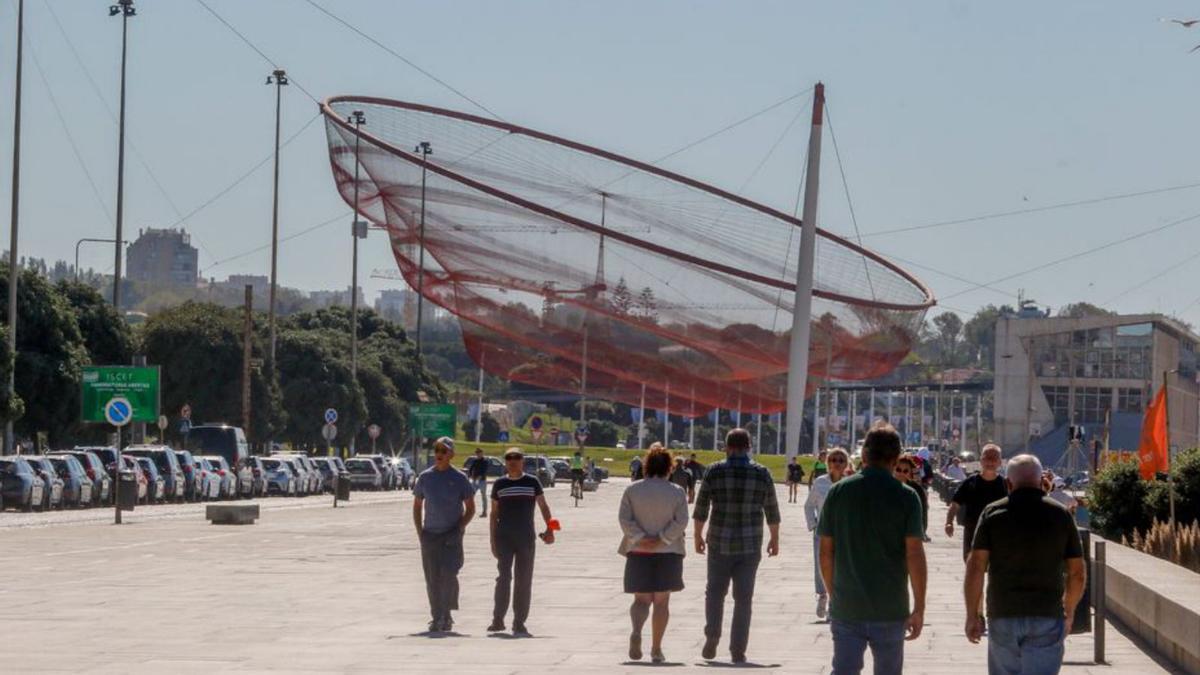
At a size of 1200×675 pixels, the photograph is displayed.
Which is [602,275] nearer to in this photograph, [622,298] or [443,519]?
[622,298]

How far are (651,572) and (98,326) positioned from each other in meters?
66.1

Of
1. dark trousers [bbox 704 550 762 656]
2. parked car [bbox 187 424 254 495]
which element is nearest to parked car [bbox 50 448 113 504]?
parked car [bbox 187 424 254 495]

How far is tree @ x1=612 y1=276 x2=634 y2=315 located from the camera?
113m

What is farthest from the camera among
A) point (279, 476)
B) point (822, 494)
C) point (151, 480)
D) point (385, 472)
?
point (385, 472)

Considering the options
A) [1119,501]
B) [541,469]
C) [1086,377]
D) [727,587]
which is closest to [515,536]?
[727,587]

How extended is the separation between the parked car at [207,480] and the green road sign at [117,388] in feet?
8.95

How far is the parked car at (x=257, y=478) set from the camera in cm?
7163

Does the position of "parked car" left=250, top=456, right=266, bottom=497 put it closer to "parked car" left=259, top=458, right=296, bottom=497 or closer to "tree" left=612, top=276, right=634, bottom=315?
"parked car" left=259, top=458, right=296, bottom=497

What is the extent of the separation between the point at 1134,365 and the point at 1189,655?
153 meters

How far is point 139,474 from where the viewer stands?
57312 mm

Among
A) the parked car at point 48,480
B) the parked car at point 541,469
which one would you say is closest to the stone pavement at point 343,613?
the parked car at point 48,480

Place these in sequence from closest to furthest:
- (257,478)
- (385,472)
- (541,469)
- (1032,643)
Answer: (1032,643) → (257,478) → (385,472) → (541,469)

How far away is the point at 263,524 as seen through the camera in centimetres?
4619

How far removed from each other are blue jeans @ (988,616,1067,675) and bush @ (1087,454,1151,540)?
26.1 metres
